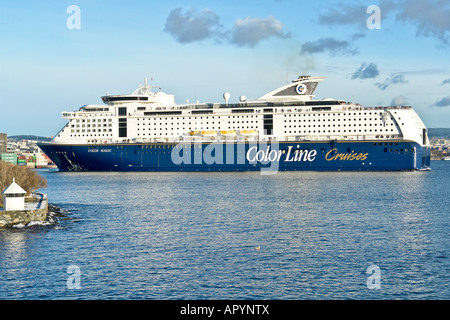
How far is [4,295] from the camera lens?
1902cm

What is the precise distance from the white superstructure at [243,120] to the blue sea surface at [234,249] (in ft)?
96.4

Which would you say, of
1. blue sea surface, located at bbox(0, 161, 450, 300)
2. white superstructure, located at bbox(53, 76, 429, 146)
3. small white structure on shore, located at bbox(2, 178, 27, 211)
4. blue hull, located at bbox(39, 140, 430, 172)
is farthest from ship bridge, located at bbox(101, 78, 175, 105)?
small white structure on shore, located at bbox(2, 178, 27, 211)

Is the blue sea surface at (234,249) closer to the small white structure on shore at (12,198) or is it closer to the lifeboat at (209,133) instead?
the small white structure on shore at (12,198)

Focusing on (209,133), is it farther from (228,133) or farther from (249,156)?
(249,156)

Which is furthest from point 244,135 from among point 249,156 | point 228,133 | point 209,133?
point 209,133

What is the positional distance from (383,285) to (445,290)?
198 centimetres

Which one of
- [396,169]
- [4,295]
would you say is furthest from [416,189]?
[4,295]

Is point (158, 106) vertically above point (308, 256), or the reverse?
point (158, 106)

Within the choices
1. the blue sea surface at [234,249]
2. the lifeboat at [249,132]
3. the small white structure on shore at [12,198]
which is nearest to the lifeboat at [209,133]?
the lifeboat at [249,132]

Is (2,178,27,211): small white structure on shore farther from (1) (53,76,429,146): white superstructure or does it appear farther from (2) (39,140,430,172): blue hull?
(1) (53,76,429,146): white superstructure

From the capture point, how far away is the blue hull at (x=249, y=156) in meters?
73.4
